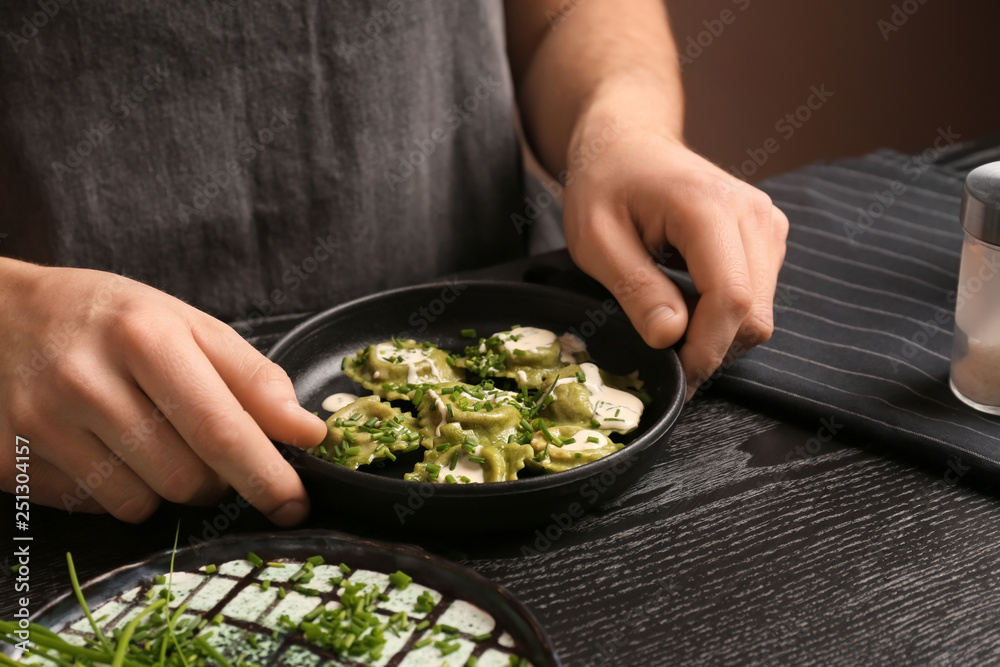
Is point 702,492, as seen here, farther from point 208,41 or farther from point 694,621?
point 208,41

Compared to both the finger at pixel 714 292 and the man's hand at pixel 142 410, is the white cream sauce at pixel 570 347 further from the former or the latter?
the man's hand at pixel 142 410

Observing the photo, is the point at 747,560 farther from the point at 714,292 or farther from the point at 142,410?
the point at 142,410

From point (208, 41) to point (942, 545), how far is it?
146 cm

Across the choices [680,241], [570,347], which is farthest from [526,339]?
[680,241]

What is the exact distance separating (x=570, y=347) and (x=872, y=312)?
0.54 meters

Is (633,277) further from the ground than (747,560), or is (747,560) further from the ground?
(633,277)

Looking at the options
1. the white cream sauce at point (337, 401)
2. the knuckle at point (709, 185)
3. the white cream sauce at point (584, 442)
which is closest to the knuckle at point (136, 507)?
the white cream sauce at point (337, 401)

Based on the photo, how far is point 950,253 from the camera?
1609mm

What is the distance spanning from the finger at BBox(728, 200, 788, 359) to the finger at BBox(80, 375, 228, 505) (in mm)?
814

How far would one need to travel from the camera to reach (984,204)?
41.4 inches

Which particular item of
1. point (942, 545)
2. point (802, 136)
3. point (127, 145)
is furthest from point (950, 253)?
point (802, 136)

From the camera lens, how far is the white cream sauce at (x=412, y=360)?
1237mm

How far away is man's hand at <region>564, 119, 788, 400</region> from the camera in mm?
1234

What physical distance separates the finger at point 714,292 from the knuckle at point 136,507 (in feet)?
2.51
